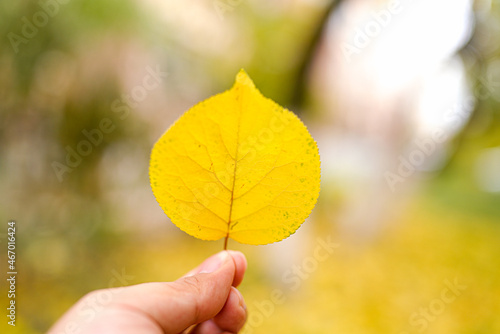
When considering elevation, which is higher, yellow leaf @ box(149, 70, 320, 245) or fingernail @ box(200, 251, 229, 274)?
yellow leaf @ box(149, 70, 320, 245)

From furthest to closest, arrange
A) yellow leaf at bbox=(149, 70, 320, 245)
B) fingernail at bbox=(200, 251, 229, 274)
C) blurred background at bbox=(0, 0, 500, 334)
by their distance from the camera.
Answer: blurred background at bbox=(0, 0, 500, 334), fingernail at bbox=(200, 251, 229, 274), yellow leaf at bbox=(149, 70, 320, 245)

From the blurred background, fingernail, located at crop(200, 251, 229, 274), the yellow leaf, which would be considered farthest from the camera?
the blurred background

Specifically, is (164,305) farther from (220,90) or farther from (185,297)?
(220,90)

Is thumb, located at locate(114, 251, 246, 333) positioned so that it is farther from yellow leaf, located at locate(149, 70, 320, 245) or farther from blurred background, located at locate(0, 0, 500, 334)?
blurred background, located at locate(0, 0, 500, 334)

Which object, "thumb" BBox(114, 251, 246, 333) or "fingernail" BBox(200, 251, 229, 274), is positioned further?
"fingernail" BBox(200, 251, 229, 274)

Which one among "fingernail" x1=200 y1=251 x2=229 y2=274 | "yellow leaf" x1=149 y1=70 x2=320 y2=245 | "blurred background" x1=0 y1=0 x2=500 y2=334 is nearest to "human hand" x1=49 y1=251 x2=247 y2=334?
"fingernail" x1=200 y1=251 x2=229 y2=274

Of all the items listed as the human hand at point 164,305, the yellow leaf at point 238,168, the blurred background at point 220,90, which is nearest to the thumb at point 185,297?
the human hand at point 164,305

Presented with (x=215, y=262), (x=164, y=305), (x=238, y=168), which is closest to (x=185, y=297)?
(x=164, y=305)

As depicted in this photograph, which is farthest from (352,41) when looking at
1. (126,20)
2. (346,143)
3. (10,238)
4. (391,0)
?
(10,238)
